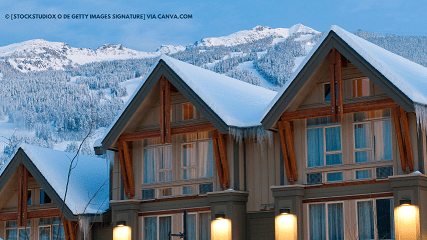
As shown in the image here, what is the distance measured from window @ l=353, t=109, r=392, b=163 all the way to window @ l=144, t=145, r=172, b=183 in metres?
7.02

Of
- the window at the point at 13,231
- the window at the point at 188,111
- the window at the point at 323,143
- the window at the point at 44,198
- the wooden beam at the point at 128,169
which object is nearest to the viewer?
the window at the point at 323,143

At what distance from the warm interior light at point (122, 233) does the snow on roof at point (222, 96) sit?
3.57 m

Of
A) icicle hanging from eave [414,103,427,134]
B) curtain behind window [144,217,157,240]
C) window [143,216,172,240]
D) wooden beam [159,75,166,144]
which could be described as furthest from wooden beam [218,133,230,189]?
icicle hanging from eave [414,103,427,134]

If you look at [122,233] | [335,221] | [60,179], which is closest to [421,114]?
[335,221]

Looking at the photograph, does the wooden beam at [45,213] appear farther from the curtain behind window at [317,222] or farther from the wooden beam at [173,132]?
the curtain behind window at [317,222]

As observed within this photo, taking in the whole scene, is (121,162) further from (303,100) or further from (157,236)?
(303,100)

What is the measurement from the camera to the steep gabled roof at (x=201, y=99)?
78.8 ft

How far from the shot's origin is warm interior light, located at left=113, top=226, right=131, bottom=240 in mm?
25719

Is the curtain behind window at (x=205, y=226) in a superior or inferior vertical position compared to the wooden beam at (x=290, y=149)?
inferior

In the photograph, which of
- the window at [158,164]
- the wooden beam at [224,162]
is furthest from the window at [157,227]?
the wooden beam at [224,162]

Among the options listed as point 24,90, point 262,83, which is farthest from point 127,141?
point 24,90

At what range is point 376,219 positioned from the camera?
2170cm

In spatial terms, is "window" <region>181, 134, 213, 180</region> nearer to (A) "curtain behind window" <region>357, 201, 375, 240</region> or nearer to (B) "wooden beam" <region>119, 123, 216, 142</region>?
(B) "wooden beam" <region>119, 123, 216, 142</region>

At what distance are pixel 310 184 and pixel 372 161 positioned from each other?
7.05 ft
